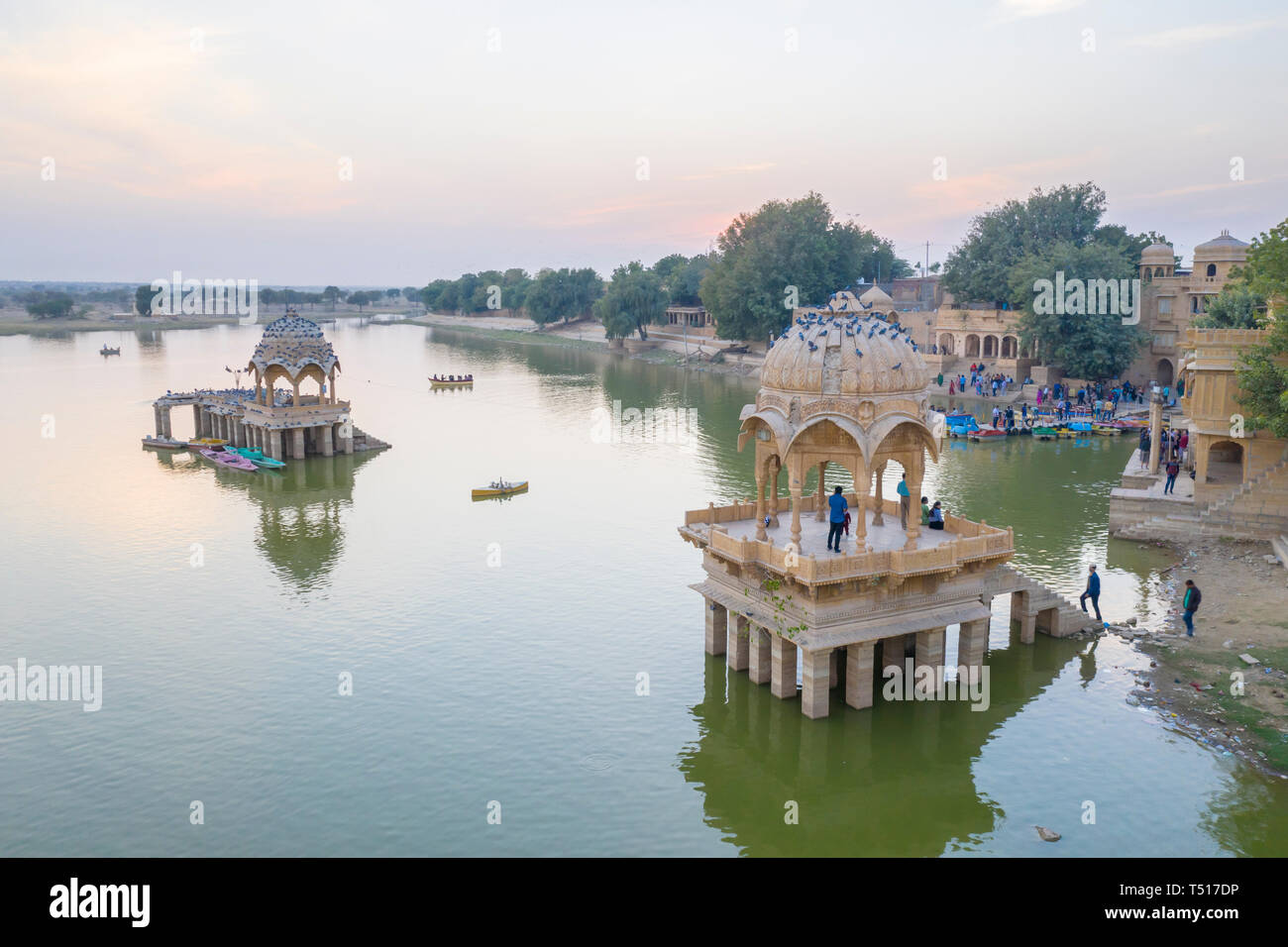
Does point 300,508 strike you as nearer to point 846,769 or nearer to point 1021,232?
point 846,769

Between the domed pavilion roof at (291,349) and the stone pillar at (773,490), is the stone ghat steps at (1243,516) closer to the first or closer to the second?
the stone pillar at (773,490)

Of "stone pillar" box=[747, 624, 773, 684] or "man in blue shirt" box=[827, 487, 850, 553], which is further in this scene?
"stone pillar" box=[747, 624, 773, 684]

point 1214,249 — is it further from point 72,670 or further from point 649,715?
point 72,670

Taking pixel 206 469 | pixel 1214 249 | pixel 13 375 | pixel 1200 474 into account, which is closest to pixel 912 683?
pixel 1200 474

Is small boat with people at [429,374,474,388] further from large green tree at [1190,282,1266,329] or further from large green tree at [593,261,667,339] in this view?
large green tree at [1190,282,1266,329]

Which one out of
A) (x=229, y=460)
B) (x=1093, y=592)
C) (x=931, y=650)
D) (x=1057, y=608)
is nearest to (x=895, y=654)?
(x=931, y=650)

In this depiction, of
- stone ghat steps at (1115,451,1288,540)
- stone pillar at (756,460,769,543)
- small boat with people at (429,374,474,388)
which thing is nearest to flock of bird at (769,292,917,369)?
stone pillar at (756,460,769,543)

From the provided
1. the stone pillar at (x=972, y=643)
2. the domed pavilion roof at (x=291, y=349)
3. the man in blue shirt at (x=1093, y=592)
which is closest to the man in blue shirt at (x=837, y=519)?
the stone pillar at (x=972, y=643)
